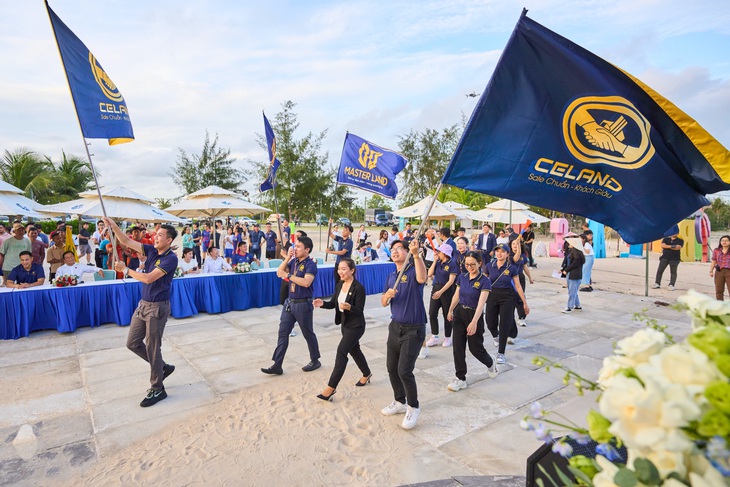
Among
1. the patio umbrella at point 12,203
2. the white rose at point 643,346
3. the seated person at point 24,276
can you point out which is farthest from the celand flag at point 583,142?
the patio umbrella at point 12,203

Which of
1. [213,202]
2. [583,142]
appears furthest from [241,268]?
[583,142]

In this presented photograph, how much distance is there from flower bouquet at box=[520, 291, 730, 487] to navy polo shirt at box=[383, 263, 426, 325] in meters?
3.51

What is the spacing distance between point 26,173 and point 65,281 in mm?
30192

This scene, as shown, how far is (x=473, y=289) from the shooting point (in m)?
5.54

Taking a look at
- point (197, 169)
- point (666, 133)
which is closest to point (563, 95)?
point (666, 133)

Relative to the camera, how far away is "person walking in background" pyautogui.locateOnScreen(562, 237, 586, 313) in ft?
31.9

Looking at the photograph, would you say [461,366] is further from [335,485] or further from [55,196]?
[55,196]

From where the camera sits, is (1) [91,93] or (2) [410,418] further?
(1) [91,93]

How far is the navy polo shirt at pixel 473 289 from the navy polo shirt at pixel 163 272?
11.9 ft

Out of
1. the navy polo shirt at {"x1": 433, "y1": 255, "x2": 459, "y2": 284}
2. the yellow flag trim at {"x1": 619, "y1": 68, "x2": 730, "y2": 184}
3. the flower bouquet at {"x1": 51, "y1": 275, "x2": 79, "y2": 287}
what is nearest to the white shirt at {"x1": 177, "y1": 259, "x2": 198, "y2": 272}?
the flower bouquet at {"x1": 51, "y1": 275, "x2": 79, "y2": 287}

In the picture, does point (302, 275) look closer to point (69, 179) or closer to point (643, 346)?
point (643, 346)

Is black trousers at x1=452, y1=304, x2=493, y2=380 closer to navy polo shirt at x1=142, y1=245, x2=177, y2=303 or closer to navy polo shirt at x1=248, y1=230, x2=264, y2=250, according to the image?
navy polo shirt at x1=142, y1=245, x2=177, y2=303

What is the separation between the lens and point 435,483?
9.62 ft

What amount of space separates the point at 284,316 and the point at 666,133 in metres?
4.89
